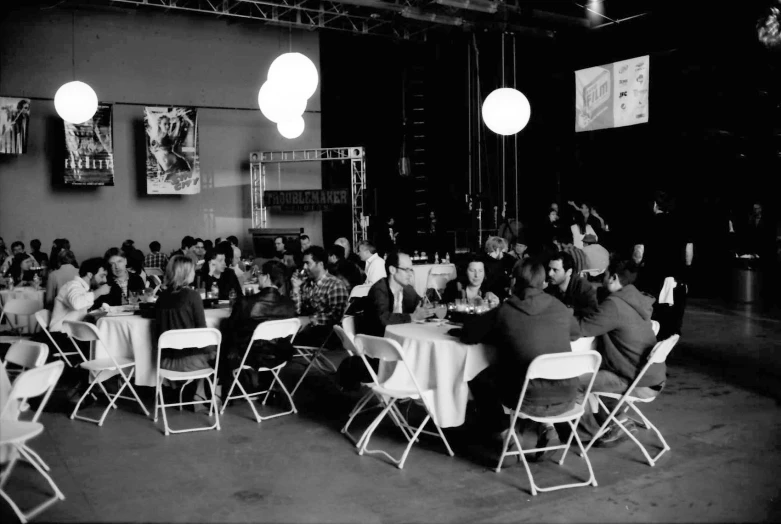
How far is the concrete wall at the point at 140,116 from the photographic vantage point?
505 inches

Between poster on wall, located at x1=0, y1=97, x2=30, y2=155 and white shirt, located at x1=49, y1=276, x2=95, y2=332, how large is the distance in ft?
24.6

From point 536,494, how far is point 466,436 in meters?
1.00

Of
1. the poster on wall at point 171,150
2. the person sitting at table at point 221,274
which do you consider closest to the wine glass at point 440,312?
the person sitting at table at point 221,274

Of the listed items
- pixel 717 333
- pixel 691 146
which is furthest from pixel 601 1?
pixel 717 333

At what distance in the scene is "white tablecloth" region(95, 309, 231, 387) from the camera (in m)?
5.29

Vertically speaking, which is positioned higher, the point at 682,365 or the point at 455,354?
the point at 455,354

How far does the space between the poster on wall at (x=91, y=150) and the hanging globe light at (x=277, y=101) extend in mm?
4877

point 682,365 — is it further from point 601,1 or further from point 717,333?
point 601,1

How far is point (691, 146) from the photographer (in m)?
11.6

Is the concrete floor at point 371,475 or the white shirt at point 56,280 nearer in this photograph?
the concrete floor at point 371,475

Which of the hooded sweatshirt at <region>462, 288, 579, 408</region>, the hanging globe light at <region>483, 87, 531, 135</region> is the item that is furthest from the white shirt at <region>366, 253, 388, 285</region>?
the hooded sweatshirt at <region>462, 288, 579, 408</region>

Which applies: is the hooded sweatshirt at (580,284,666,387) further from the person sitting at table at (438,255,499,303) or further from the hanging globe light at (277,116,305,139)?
the hanging globe light at (277,116,305,139)

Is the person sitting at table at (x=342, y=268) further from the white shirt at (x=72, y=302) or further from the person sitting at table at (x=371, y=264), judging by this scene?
the white shirt at (x=72, y=302)

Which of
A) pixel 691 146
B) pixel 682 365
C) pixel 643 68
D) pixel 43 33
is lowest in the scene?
pixel 682 365
